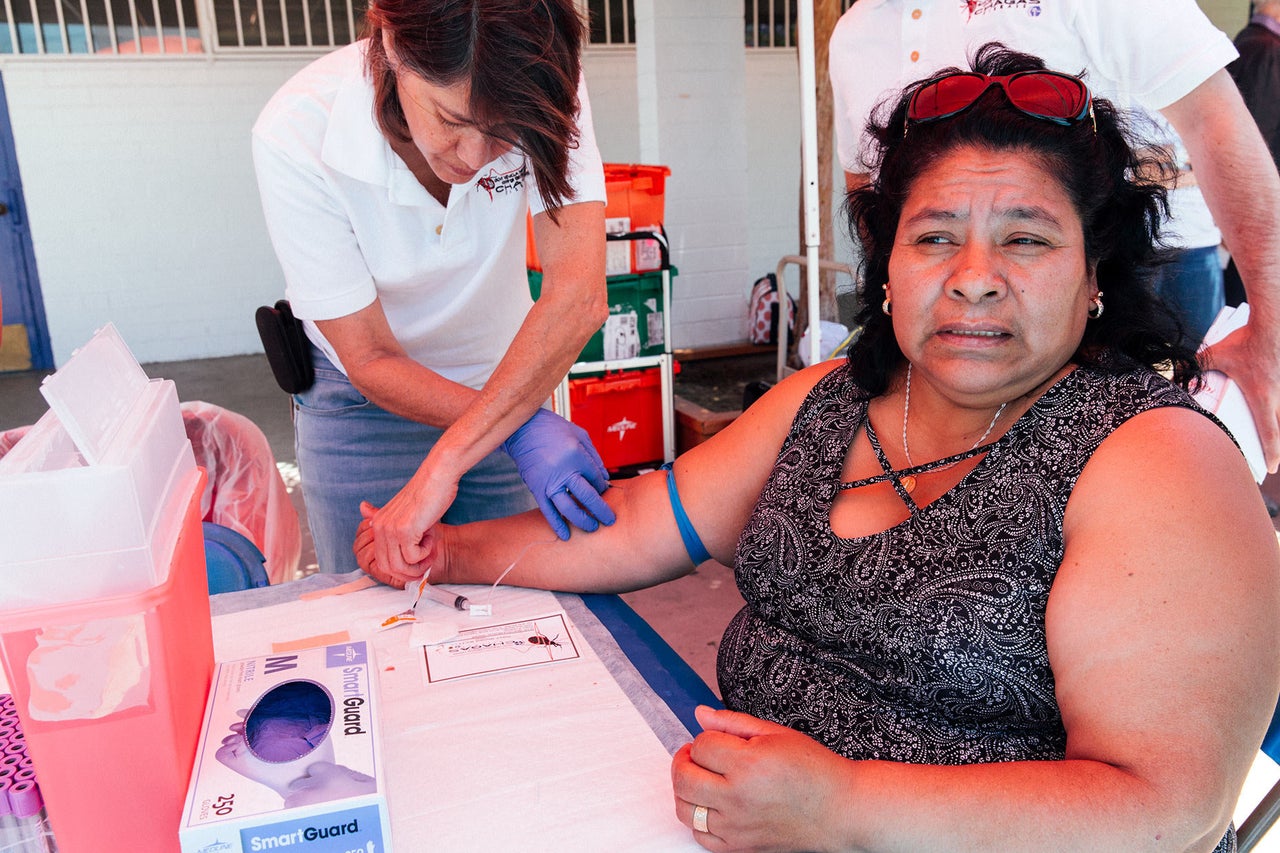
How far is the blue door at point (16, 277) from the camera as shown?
6.46 metres

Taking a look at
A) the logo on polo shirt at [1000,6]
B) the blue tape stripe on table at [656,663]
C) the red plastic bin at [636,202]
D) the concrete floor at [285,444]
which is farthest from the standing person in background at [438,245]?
the red plastic bin at [636,202]

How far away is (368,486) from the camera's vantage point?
1826 millimetres

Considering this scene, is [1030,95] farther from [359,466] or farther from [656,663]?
[359,466]

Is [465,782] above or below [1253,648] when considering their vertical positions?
below

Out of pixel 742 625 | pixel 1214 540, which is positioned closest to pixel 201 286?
pixel 742 625

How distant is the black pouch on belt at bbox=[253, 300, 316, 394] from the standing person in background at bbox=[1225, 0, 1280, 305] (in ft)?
5.62

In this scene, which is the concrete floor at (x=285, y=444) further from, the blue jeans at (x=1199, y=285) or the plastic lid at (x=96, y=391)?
the blue jeans at (x=1199, y=285)

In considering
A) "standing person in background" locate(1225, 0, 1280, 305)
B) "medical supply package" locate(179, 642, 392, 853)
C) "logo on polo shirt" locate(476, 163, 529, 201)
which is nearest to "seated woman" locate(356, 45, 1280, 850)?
"medical supply package" locate(179, 642, 392, 853)

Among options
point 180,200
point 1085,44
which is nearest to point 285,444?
point 180,200

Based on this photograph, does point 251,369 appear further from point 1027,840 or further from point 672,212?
point 1027,840

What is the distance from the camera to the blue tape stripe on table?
3.67 feet

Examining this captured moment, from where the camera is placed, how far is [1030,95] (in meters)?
1.13

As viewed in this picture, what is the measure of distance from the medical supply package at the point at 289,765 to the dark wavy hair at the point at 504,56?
691mm

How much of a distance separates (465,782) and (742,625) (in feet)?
1.53
